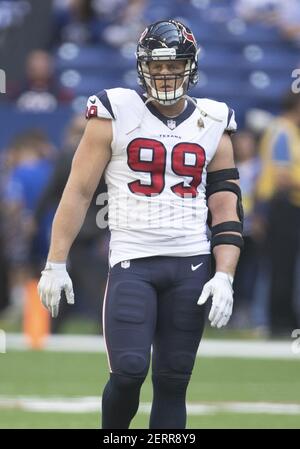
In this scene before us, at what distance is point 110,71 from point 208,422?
8499 millimetres

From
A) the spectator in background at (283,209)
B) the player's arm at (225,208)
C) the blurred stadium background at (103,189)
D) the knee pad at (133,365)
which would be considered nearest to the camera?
the knee pad at (133,365)

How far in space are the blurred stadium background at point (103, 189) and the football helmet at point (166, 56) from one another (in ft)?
7.48

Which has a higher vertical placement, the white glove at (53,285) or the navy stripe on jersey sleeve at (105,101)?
the navy stripe on jersey sleeve at (105,101)

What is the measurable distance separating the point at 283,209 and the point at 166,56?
629 cm

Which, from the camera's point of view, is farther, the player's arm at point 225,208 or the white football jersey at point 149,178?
the player's arm at point 225,208

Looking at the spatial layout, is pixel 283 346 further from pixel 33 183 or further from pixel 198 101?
pixel 198 101

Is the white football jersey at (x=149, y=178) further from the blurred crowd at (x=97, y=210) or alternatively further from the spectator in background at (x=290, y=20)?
the spectator in background at (x=290, y=20)

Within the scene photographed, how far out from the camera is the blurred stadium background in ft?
29.8

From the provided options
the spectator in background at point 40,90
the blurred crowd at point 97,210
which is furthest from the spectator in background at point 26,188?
the spectator in background at point 40,90

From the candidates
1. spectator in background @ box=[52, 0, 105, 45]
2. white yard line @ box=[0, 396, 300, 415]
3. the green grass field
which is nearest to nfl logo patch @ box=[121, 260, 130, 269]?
the green grass field

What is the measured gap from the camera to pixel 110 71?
15672mm

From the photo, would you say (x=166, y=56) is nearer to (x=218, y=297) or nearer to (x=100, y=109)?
(x=100, y=109)

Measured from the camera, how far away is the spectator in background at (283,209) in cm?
1192

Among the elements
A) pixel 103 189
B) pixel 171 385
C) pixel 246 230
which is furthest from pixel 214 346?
pixel 171 385
